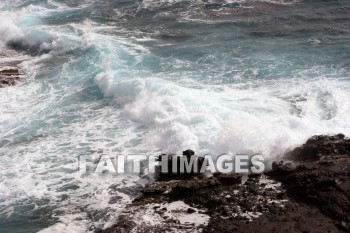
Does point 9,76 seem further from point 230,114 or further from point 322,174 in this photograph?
point 322,174

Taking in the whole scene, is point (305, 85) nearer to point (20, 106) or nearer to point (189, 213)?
point (189, 213)

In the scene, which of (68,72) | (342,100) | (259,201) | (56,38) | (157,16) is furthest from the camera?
(157,16)

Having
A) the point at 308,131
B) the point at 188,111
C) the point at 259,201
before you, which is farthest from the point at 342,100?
the point at 259,201

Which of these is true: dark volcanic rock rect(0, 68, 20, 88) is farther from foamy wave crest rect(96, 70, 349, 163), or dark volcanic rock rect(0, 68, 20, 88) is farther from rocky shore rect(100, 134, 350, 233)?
rocky shore rect(100, 134, 350, 233)

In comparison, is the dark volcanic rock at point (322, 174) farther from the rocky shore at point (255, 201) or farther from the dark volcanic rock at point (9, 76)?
the dark volcanic rock at point (9, 76)

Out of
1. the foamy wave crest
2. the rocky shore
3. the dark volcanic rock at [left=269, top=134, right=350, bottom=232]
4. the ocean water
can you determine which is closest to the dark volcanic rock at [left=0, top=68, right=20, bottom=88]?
the ocean water

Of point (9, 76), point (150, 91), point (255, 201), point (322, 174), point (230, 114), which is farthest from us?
point (9, 76)

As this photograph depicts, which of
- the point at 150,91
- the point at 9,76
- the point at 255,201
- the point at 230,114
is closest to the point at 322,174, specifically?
the point at 255,201
